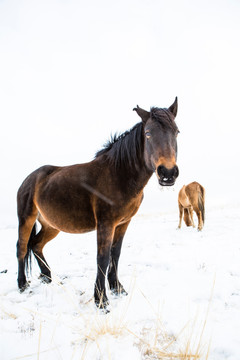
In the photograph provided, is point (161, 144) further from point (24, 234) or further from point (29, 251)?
point (29, 251)

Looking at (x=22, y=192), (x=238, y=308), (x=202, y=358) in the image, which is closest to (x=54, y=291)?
(x=22, y=192)

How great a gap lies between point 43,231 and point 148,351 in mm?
3302

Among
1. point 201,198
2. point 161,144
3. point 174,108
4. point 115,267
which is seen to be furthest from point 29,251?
point 201,198

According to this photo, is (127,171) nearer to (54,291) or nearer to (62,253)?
(54,291)

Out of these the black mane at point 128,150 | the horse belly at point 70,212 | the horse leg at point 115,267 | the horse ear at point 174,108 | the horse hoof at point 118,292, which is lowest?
the horse hoof at point 118,292

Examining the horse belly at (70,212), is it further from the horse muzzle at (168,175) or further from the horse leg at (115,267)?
the horse muzzle at (168,175)

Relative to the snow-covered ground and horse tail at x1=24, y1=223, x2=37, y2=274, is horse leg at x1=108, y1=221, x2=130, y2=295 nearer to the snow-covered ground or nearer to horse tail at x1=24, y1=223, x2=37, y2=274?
the snow-covered ground

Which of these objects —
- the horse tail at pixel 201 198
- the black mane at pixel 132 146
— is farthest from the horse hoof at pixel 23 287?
the horse tail at pixel 201 198

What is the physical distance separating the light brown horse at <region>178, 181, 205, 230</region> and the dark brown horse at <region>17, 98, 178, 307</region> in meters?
6.58

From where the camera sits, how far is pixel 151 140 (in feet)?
8.75

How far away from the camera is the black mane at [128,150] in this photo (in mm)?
3080

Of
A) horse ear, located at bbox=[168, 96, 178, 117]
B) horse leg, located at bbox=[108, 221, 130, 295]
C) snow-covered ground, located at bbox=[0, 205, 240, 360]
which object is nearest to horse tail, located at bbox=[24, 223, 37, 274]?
snow-covered ground, located at bbox=[0, 205, 240, 360]

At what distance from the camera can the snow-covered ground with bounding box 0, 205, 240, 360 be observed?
1.67m

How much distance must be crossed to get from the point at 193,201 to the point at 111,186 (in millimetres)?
7559
